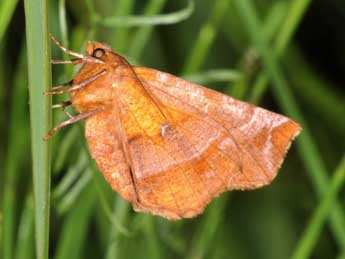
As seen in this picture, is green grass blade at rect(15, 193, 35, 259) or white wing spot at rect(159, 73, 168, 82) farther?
green grass blade at rect(15, 193, 35, 259)

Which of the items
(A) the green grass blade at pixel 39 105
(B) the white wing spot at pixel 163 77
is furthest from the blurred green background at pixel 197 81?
(B) the white wing spot at pixel 163 77

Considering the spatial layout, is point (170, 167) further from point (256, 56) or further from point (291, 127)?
point (256, 56)

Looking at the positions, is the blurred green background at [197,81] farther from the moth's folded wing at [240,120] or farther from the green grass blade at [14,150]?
the moth's folded wing at [240,120]

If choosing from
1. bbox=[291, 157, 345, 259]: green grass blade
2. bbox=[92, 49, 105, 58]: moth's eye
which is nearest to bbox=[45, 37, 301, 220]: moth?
bbox=[92, 49, 105, 58]: moth's eye

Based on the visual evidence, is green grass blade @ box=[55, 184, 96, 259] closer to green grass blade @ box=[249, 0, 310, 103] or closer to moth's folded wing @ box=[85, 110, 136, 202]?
moth's folded wing @ box=[85, 110, 136, 202]

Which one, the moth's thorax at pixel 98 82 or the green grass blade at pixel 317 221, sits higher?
the moth's thorax at pixel 98 82

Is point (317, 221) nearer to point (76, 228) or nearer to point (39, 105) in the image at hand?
point (76, 228)

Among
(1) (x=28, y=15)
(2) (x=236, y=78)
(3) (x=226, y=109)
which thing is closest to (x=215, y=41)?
(2) (x=236, y=78)

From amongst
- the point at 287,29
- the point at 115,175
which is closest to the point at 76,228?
the point at 115,175
